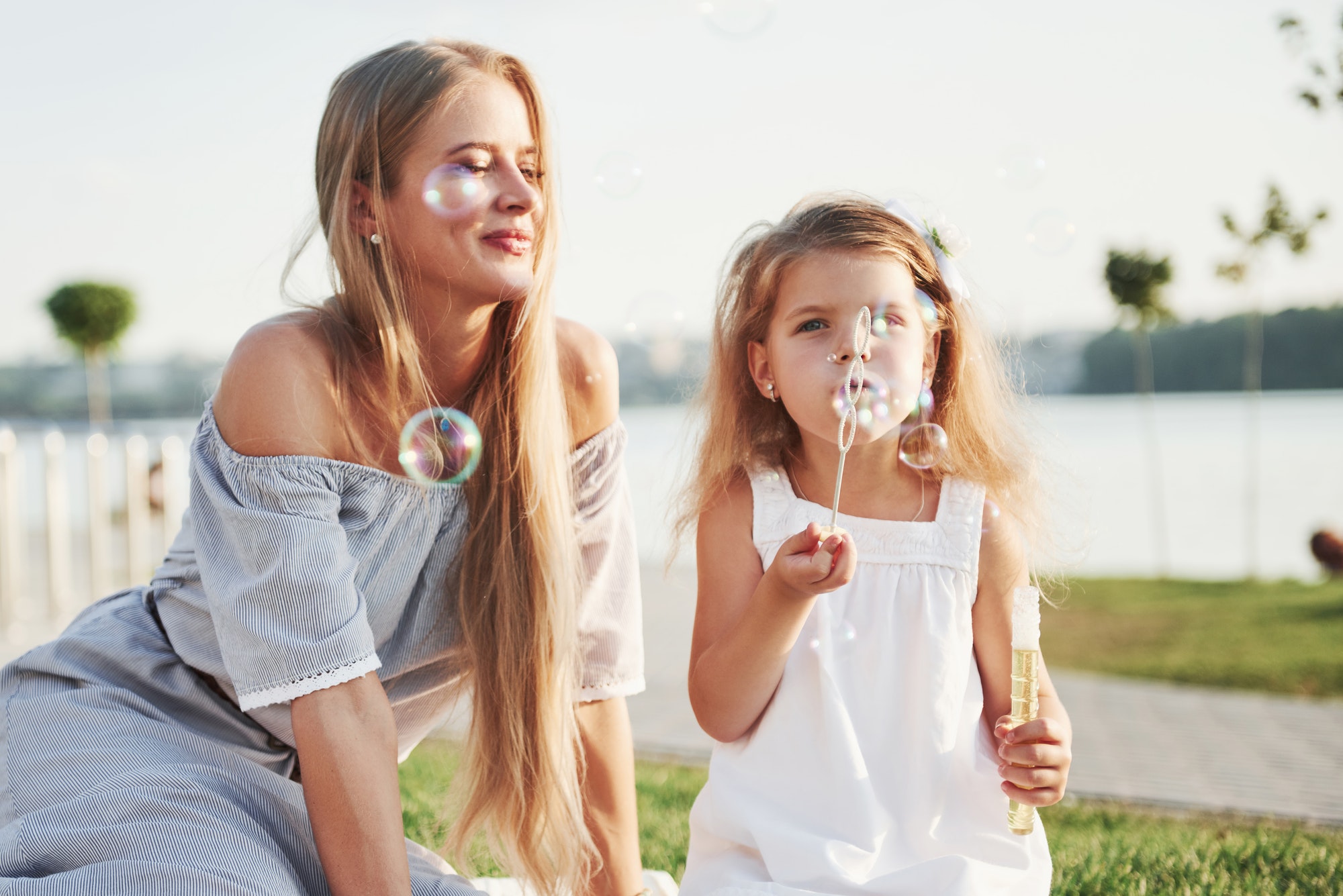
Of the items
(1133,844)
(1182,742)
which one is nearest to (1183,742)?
(1182,742)

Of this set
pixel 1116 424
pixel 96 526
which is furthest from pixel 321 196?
pixel 1116 424

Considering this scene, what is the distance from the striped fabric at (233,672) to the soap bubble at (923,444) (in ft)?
1.95

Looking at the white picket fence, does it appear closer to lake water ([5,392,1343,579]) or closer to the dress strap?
lake water ([5,392,1343,579])

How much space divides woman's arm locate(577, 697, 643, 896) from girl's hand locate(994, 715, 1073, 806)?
2.50ft

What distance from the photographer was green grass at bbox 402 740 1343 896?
2320mm

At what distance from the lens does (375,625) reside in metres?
1.83

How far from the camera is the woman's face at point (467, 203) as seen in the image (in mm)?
1743

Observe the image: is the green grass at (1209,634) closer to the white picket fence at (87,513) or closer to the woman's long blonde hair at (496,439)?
the woman's long blonde hair at (496,439)

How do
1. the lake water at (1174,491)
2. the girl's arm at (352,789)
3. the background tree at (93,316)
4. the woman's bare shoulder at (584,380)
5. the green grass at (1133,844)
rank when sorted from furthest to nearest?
1. the background tree at (93,316)
2. the green grass at (1133,844)
3. the woman's bare shoulder at (584,380)
4. the lake water at (1174,491)
5. the girl's arm at (352,789)

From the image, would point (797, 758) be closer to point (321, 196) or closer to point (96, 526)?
point (321, 196)

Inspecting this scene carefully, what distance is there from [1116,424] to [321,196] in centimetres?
2841

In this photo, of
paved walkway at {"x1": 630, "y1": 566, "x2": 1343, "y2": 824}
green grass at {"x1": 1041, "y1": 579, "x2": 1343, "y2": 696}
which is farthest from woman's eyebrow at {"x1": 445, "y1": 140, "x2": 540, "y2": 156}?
green grass at {"x1": 1041, "y1": 579, "x2": 1343, "y2": 696}

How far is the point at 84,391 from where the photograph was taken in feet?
63.9

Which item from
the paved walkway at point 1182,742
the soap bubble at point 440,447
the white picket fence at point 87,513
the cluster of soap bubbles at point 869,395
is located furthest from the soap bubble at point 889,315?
the white picket fence at point 87,513
